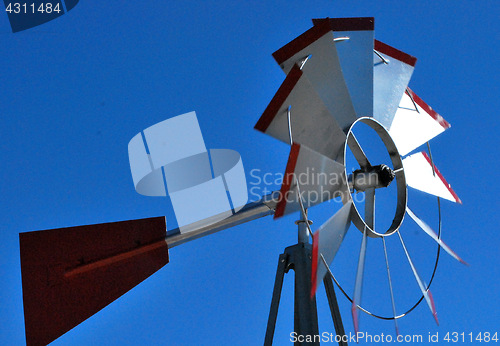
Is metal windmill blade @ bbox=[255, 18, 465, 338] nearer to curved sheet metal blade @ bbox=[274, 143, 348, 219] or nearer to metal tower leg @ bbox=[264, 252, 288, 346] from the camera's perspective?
curved sheet metal blade @ bbox=[274, 143, 348, 219]

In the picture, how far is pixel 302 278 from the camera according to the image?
4711 millimetres

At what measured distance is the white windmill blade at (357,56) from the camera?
5.05m

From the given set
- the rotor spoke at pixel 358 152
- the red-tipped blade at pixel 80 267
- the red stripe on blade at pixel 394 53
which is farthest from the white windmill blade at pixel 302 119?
the red-tipped blade at pixel 80 267

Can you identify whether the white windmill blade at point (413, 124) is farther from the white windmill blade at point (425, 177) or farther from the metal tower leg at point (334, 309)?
the metal tower leg at point (334, 309)

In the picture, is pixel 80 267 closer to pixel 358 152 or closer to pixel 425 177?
pixel 358 152

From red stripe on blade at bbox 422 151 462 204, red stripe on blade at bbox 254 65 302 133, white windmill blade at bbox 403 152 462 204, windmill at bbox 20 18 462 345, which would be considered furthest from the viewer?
red stripe on blade at bbox 422 151 462 204

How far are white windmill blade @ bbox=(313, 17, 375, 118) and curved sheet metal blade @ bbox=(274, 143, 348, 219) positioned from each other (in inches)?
29.8

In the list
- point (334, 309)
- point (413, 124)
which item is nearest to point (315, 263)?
point (334, 309)

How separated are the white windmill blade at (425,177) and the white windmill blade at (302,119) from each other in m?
1.04

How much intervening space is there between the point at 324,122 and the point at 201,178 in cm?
163

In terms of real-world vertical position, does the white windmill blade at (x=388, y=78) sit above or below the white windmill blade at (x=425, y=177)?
above

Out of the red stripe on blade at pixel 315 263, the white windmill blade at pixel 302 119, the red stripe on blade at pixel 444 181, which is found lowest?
the red stripe on blade at pixel 315 263

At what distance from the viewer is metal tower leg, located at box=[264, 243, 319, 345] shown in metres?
4.56

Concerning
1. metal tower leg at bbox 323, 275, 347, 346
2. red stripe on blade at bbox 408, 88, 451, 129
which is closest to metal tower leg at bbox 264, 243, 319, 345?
metal tower leg at bbox 323, 275, 347, 346
